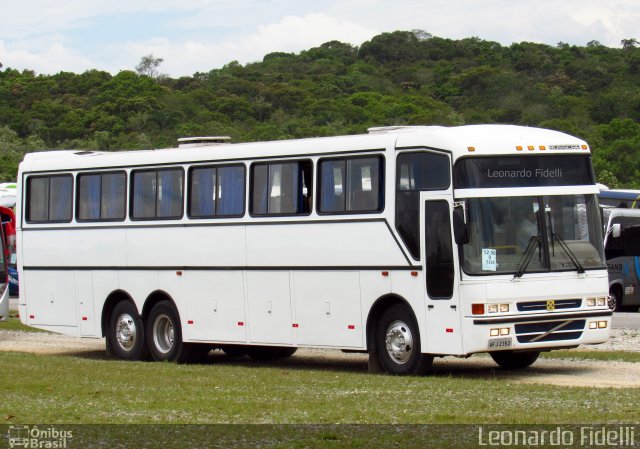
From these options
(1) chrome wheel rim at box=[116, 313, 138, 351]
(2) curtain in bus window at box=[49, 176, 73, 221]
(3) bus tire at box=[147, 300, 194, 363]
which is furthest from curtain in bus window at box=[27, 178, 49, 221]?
(3) bus tire at box=[147, 300, 194, 363]

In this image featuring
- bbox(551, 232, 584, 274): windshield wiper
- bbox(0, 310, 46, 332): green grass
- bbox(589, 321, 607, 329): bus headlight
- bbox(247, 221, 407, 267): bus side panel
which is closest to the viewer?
bbox(551, 232, 584, 274): windshield wiper

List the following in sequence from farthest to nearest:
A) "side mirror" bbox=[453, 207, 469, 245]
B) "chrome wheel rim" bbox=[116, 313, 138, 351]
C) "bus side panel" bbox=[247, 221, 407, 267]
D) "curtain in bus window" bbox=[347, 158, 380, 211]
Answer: "chrome wheel rim" bbox=[116, 313, 138, 351] → "curtain in bus window" bbox=[347, 158, 380, 211] → "bus side panel" bbox=[247, 221, 407, 267] → "side mirror" bbox=[453, 207, 469, 245]

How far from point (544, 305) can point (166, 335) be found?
7025 mm

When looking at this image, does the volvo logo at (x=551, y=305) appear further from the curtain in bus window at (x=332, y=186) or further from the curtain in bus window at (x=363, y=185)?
the curtain in bus window at (x=332, y=186)

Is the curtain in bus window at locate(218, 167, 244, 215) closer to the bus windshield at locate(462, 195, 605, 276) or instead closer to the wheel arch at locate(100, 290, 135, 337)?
the wheel arch at locate(100, 290, 135, 337)

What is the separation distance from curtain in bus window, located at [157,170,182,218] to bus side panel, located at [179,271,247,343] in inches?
40.5

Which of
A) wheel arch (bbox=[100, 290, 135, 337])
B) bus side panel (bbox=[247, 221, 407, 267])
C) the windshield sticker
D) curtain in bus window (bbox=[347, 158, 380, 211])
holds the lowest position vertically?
wheel arch (bbox=[100, 290, 135, 337])

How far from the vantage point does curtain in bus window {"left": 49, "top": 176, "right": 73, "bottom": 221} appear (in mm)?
22906

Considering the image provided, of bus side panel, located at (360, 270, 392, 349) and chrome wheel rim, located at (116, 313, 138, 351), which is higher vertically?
bus side panel, located at (360, 270, 392, 349)

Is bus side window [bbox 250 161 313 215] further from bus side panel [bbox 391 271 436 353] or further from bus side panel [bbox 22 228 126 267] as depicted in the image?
A: bus side panel [bbox 22 228 126 267]

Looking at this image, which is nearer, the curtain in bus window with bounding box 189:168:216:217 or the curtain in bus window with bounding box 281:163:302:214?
the curtain in bus window with bounding box 281:163:302:214

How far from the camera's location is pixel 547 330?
17141 mm

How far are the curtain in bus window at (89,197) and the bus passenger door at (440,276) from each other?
7167 mm

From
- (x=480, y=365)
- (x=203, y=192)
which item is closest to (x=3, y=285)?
(x=203, y=192)
